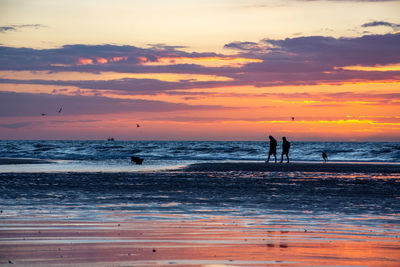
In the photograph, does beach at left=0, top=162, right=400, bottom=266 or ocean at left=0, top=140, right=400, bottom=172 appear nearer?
beach at left=0, top=162, right=400, bottom=266

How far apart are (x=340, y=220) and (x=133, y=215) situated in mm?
4070

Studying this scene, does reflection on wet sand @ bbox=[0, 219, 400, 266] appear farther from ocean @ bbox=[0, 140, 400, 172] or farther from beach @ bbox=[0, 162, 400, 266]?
ocean @ bbox=[0, 140, 400, 172]

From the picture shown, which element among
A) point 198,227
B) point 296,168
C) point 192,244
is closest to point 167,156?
point 296,168

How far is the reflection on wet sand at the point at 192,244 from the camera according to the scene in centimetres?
740

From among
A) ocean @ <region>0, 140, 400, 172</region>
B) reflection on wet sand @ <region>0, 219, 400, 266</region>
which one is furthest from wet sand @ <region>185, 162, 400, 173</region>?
reflection on wet sand @ <region>0, 219, 400, 266</region>

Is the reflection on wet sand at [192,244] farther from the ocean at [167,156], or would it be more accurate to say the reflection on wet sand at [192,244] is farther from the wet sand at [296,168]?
the ocean at [167,156]

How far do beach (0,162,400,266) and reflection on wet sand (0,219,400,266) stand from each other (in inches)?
0.5

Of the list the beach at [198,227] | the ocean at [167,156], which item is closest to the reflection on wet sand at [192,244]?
the beach at [198,227]

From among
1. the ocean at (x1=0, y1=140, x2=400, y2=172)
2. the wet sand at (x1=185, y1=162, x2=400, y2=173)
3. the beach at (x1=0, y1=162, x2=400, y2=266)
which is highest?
the beach at (x1=0, y1=162, x2=400, y2=266)

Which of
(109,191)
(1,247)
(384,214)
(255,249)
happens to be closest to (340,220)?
(384,214)

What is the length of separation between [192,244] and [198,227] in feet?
6.06

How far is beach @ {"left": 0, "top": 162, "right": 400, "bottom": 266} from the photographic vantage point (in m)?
7.61

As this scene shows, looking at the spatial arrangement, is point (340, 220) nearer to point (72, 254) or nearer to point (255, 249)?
point (255, 249)

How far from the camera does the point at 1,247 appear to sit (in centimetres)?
813
